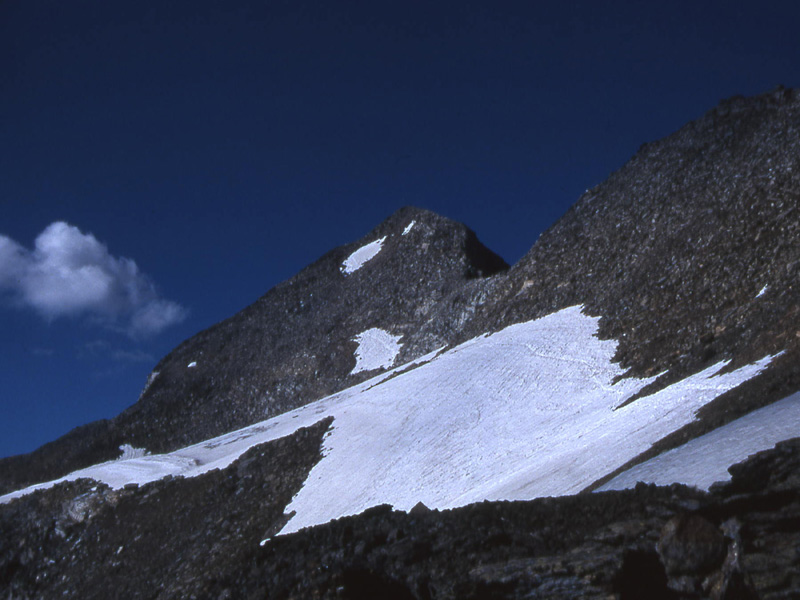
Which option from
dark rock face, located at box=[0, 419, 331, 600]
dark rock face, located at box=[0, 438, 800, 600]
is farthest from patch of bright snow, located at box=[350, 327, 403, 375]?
dark rock face, located at box=[0, 438, 800, 600]

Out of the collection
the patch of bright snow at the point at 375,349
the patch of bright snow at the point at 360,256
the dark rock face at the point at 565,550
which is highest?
the patch of bright snow at the point at 360,256

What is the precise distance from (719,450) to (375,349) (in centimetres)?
4536

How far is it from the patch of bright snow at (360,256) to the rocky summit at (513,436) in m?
6.88

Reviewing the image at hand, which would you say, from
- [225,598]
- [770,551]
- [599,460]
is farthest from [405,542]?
[599,460]

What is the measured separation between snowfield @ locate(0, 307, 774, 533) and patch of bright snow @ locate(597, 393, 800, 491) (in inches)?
111

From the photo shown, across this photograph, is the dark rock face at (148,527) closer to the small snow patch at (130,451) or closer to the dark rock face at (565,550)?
the dark rock face at (565,550)

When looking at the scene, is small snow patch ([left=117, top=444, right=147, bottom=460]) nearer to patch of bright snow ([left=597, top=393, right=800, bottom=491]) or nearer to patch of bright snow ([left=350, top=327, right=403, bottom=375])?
patch of bright snow ([left=350, top=327, right=403, bottom=375])

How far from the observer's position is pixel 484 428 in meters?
28.5

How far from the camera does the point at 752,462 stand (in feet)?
34.8

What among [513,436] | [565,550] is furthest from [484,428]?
[565,550]

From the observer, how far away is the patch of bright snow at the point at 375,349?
55.3m

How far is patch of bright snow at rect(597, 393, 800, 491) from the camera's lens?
12289mm

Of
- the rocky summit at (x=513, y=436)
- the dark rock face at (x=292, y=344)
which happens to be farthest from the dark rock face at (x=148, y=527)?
the dark rock face at (x=292, y=344)

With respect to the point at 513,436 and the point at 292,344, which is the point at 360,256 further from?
the point at 513,436
